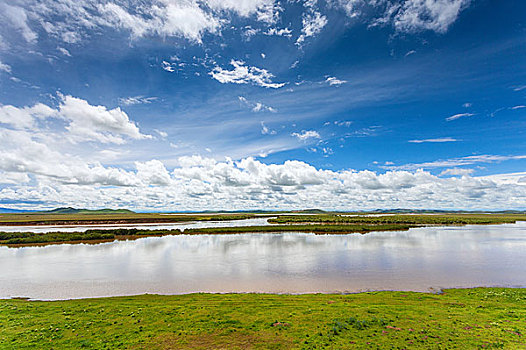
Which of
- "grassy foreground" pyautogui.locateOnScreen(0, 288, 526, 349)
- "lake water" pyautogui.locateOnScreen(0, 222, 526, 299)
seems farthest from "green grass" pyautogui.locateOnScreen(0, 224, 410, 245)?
"grassy foreground" pyautogui.locateOnScreen(0, 288, 526, 349)

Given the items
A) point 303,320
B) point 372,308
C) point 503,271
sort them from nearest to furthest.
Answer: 1. point 303,320
2. point 372,308
3. point 503,271

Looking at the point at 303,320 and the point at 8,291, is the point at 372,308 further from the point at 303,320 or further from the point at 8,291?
the point at 8,291

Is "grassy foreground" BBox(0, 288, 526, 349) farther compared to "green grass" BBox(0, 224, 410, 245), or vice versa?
"green grass" BBox(0, 224, 410, 245)

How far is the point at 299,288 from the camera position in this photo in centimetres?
2753

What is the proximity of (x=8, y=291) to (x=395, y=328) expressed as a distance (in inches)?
1466

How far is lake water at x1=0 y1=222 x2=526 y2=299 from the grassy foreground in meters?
5.01

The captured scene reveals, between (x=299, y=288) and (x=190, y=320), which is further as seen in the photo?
(x=299, y=288)

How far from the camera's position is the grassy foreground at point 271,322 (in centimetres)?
1455

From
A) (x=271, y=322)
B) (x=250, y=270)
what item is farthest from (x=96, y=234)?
(x=271, y=322)

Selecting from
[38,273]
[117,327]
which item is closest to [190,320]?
[117,327]

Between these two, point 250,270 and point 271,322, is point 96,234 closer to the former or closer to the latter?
point 250,270

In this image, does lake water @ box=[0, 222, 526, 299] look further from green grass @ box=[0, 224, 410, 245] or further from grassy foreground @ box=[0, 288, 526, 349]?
green grass @ box=[0, 224, 410, 245]

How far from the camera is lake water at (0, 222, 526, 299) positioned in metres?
28.3

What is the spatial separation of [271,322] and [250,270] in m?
18.9
